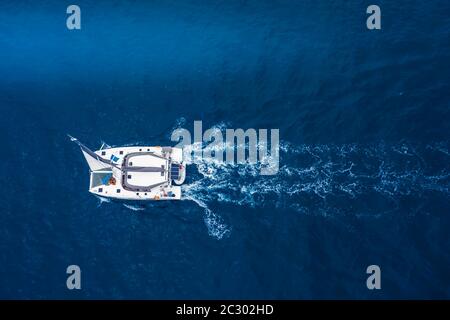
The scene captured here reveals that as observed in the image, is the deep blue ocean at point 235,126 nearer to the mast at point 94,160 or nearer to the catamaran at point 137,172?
the catamaran at point 137,172

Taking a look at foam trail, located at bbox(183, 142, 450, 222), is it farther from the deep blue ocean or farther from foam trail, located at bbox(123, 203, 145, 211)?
foam trail, located at bbox(123, 203, 145, 211)

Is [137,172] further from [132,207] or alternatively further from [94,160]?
[94,160]

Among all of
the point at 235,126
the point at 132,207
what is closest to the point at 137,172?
the point at 132,207

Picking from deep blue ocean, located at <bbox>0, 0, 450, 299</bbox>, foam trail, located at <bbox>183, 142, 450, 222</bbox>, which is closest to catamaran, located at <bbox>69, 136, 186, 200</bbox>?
deep blue ocean, located at <bbox>0, 0, 450, 299</bbox>

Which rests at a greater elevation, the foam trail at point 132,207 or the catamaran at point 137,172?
the catamaran at point 137,172

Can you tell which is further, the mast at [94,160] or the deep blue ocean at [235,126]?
the mast at [94,160]

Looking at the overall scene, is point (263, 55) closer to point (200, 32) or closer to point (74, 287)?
point (200, 32)

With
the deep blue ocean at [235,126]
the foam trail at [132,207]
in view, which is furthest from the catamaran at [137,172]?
the deep blue ocean at [235,126]
